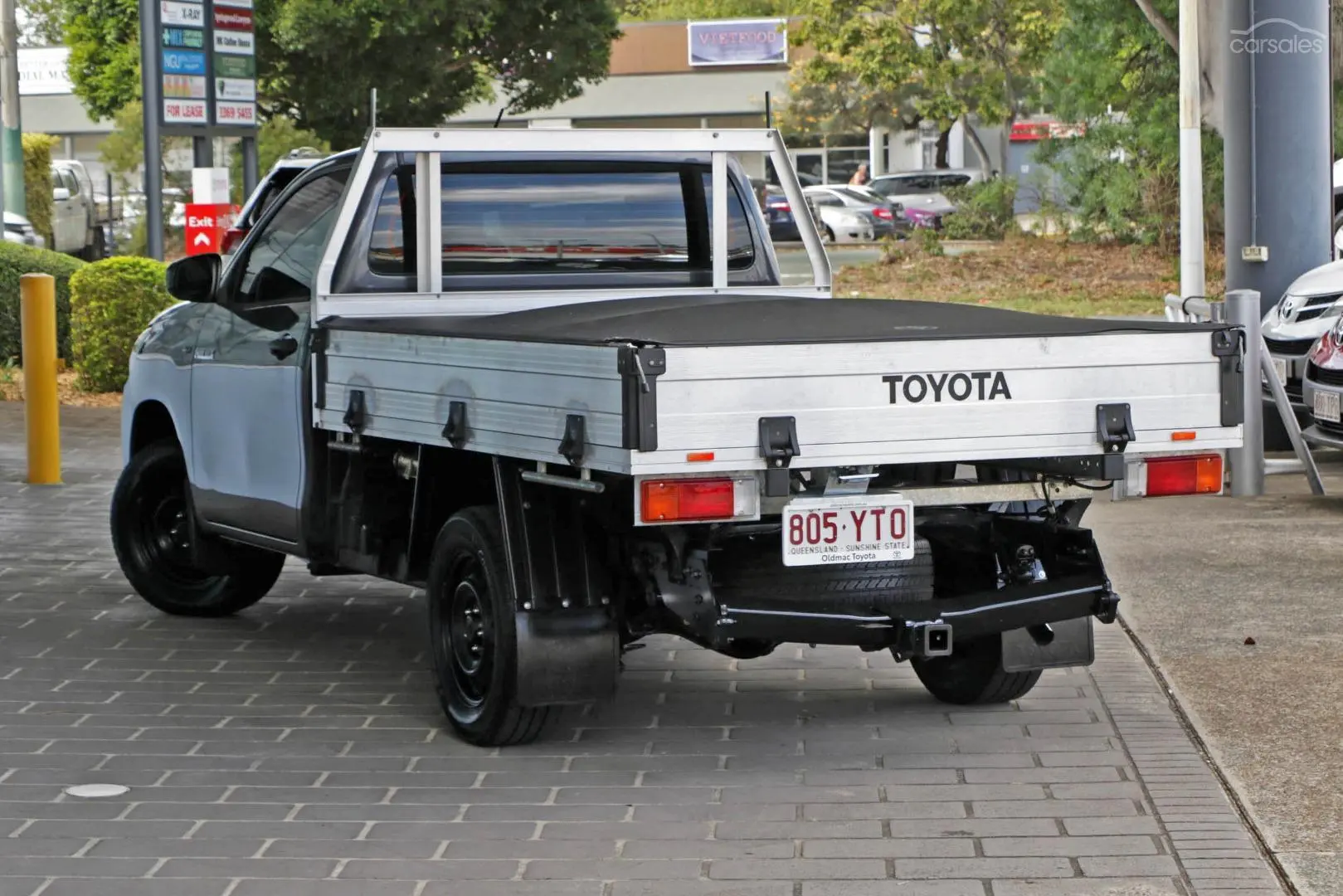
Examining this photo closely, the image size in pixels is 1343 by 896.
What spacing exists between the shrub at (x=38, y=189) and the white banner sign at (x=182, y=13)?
13.5 metres

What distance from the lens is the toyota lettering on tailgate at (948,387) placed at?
18.2 feet

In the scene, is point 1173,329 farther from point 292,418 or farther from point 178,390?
point 178,390

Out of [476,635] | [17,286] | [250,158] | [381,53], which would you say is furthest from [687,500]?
[381,53]

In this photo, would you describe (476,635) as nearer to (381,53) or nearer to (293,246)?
(293,246)

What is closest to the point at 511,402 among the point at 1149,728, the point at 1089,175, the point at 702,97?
the point at 1149,728

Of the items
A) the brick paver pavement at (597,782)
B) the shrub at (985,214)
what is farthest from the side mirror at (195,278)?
the shrub at (985,214)

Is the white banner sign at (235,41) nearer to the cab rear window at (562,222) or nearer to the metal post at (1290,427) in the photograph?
the metal post at (1290,427)

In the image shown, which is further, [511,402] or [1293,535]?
[1293,535]

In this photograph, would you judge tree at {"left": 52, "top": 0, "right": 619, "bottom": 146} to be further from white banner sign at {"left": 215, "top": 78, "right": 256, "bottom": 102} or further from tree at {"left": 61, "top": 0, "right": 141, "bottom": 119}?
white banner sign at {"left": 215, "top": 78, "right": 256, "bottom": 102}

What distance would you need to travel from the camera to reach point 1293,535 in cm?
985

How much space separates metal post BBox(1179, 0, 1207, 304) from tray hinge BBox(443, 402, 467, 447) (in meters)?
9.82

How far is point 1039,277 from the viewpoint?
26828 mm

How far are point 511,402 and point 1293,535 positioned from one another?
5403 millimetres

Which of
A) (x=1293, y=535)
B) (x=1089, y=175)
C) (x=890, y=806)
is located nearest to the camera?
(x=890, y=806)
